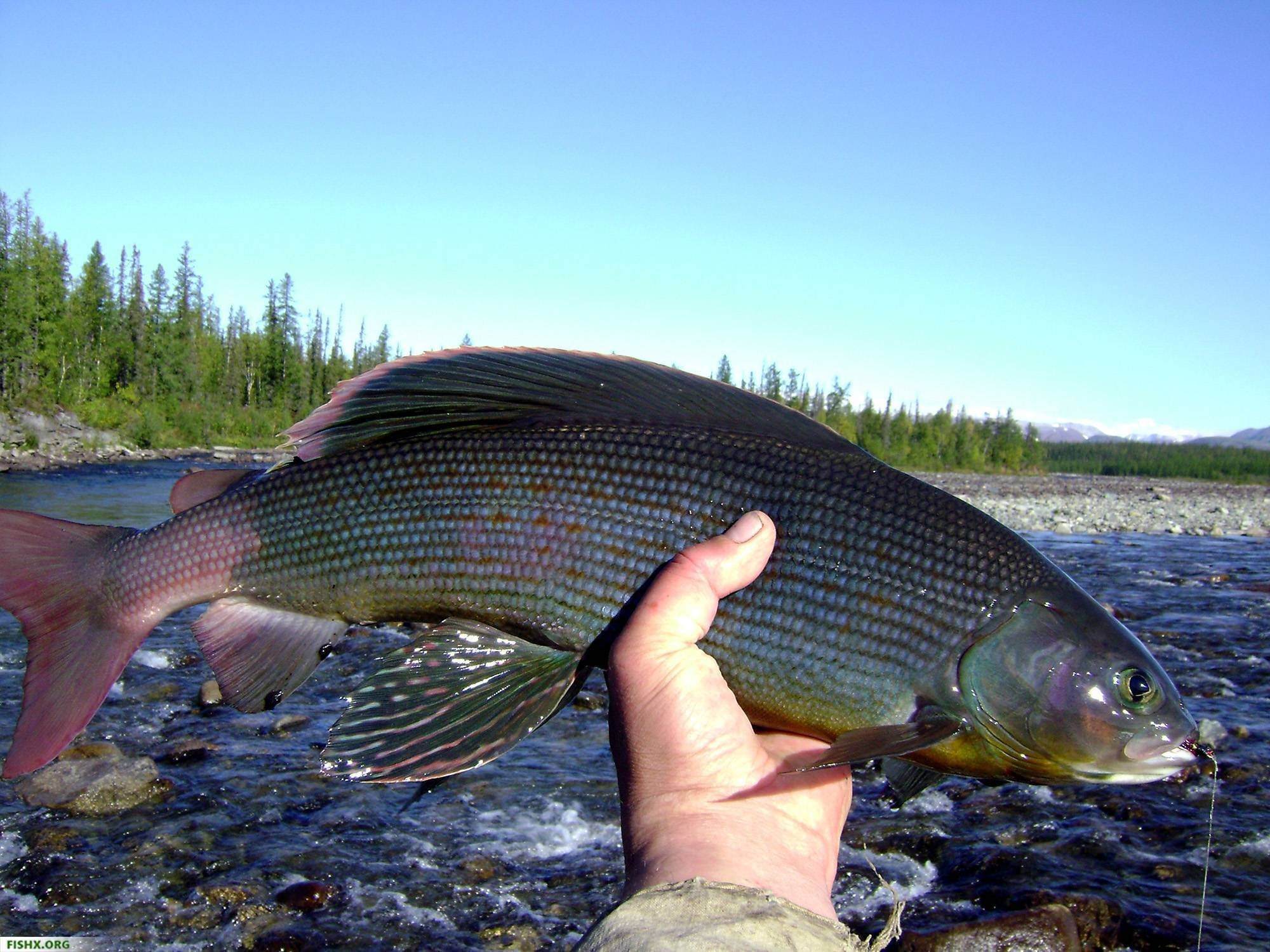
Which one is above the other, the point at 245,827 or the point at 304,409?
the point at 304,409

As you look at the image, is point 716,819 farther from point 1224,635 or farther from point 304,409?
point 304,409

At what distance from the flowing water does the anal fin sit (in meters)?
3.69

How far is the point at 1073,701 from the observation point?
7.22 feet

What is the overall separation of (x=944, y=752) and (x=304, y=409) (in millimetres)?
A: 82135

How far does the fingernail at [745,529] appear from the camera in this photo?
2346 mm

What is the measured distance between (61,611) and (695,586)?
6.42 ft

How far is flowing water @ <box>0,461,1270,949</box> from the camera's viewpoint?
5566 mm

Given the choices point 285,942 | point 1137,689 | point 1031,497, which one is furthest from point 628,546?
point 1031,497

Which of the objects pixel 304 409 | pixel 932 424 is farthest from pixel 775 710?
pixel 932 424

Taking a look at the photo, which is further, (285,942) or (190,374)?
(190,374)

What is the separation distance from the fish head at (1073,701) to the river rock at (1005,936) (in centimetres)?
360

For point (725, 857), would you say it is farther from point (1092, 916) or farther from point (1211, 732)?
point (1211, 732)

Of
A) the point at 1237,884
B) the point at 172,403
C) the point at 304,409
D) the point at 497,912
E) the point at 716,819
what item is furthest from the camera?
the point at 304,409

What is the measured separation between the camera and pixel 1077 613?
2283 mm
